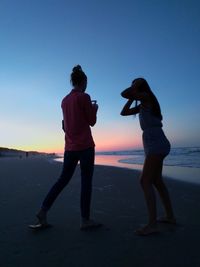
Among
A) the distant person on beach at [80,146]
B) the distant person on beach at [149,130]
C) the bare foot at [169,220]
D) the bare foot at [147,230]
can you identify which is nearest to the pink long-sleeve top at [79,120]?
the distant person on beach at [80,146]

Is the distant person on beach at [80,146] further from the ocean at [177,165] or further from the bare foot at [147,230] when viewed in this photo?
the ocean at [177,165]

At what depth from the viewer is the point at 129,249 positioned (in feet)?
10.4

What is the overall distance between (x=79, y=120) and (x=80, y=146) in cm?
33

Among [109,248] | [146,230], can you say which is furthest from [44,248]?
[146,230]

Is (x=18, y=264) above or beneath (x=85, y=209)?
beneath

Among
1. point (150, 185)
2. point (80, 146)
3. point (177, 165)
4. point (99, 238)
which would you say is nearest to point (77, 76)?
point (80, 146)

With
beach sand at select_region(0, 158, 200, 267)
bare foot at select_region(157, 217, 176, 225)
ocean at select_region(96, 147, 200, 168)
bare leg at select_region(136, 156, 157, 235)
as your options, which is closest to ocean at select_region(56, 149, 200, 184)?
ocean at select_region(96, 147, 200, 168)

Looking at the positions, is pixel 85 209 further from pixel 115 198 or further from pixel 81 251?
pixel 115 198

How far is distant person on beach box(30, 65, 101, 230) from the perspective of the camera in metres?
4.07

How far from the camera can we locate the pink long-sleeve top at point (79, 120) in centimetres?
407

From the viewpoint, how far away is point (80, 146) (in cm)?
407

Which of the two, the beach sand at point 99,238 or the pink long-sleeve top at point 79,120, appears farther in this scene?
the pink long-sleeve top at point 79,120

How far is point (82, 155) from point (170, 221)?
1.41 m

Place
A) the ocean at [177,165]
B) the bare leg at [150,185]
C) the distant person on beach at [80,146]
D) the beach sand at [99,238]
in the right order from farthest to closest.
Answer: the ocean at [177,165] → the distant person on beach at [80,146] → the bare leg at [150,185] → the beach sand at [99,238]
